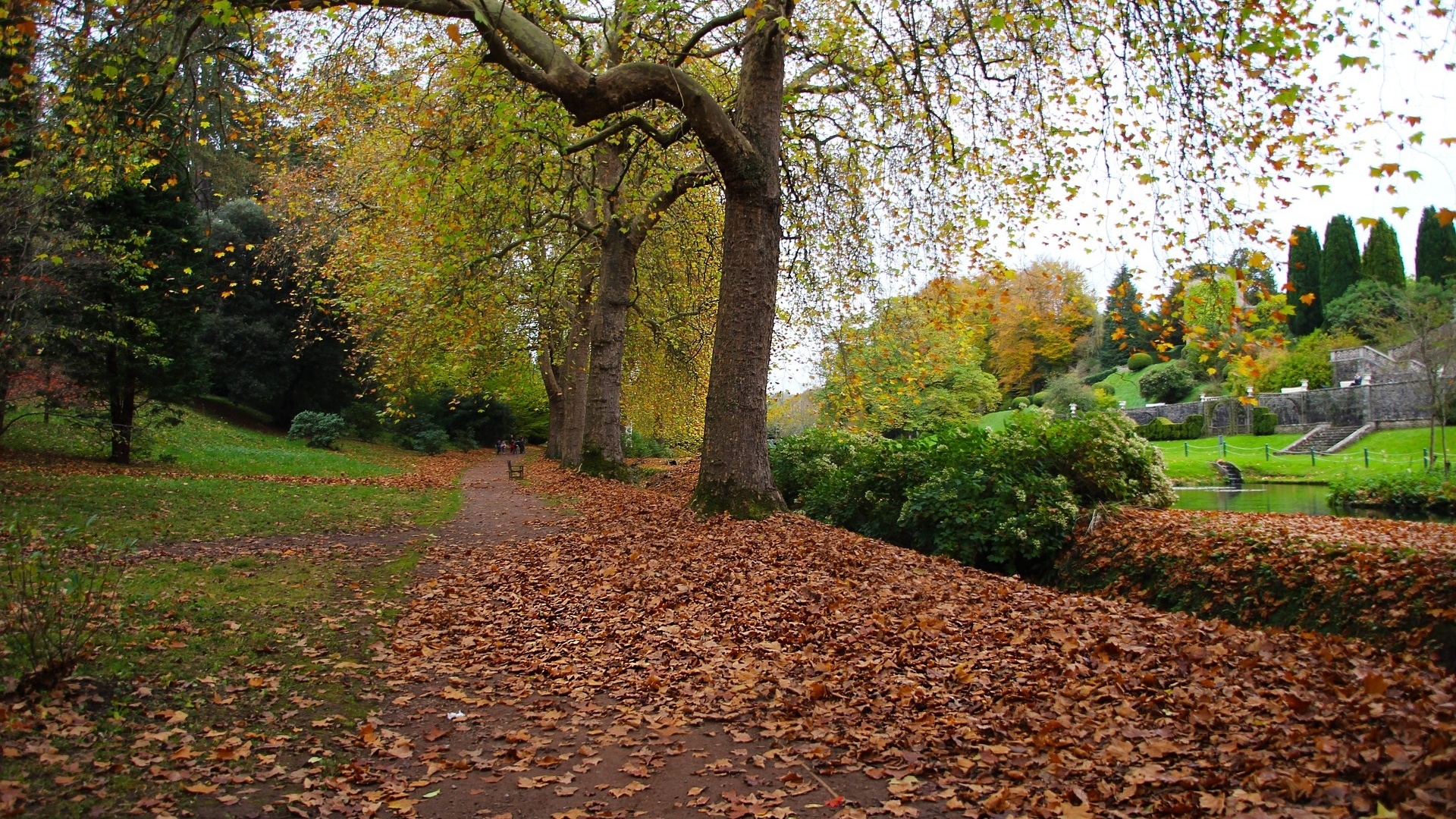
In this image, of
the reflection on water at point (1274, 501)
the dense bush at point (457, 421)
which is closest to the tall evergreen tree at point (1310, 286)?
the reflection on water at point (1274, 501)

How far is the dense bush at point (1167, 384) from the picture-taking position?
1913 inches

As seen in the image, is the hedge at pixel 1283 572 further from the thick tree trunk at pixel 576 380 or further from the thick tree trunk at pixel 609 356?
the thick tree trunk at pixel 576 380

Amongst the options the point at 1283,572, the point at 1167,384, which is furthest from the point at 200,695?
the point at 1167,384

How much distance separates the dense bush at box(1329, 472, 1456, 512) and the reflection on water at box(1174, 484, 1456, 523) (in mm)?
204

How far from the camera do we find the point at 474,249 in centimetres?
1316

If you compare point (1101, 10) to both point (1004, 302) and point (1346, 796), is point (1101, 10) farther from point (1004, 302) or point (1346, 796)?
point (1346, 796)

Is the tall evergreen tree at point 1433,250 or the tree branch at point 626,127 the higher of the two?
the tall evergreen tree at point 1433,250

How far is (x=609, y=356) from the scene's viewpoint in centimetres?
1812

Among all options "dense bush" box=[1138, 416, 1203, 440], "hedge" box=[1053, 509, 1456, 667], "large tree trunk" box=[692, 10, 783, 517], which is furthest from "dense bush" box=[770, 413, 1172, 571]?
"dense bush" box=[1138, 416, 1203, 440]

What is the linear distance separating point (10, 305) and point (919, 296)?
14.2m

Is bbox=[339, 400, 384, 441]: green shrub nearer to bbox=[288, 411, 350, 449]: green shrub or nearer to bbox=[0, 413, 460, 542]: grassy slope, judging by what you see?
bbox=[288, 411, 350, 449]: green shrub

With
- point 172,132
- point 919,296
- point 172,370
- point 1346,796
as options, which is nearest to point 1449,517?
point 919,296

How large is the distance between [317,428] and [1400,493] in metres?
32.9

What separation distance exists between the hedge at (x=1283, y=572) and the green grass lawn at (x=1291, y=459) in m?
19.2
